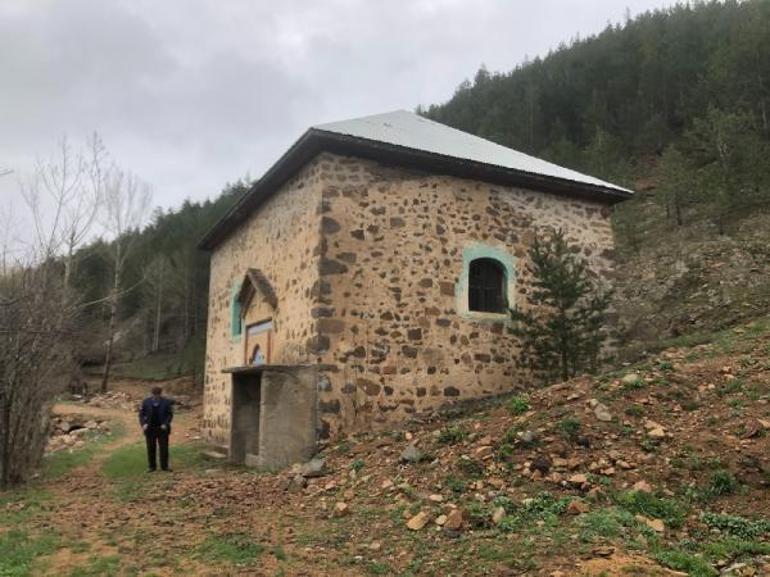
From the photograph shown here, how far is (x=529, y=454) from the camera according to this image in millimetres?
6559

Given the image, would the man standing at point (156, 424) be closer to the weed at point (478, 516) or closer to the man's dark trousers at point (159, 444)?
the man's dark trousers at point (159, 444)

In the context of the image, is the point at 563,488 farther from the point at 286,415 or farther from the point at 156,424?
the point at 156,424

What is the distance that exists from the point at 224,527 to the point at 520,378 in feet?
21.1

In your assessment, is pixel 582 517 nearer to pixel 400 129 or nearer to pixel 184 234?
pixel 400 129

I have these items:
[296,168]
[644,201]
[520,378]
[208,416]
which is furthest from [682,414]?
[644,201]

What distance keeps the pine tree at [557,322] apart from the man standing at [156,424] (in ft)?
20.1

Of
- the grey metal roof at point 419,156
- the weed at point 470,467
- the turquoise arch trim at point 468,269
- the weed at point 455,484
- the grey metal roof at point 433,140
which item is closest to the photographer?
the weed at point 455,484

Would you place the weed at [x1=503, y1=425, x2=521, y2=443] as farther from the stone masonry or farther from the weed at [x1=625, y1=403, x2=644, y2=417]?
the stone masonry

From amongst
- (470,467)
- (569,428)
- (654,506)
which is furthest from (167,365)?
(654,506)

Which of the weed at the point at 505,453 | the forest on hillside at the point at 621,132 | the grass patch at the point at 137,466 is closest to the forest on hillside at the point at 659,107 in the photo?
the forest on hillside at the point at 621,132

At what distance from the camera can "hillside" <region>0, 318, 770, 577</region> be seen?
4.75 meters

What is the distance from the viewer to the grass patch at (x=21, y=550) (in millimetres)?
5277

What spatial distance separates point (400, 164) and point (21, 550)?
767cm

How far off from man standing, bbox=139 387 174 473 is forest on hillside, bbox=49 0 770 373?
1839cm
